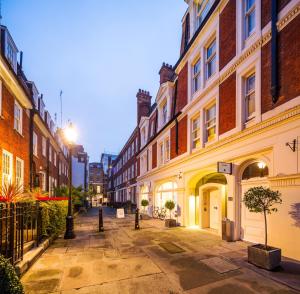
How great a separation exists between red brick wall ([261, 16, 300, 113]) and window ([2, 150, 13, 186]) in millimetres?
12062

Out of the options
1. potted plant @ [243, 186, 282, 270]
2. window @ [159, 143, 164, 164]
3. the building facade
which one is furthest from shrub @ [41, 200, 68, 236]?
window @ [159, 143, 164, 164]

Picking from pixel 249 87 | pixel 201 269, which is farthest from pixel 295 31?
pixel 201 269

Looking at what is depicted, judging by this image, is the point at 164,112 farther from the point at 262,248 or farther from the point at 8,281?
the point at 8,281

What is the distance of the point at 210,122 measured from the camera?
1264 cm

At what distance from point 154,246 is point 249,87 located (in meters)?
7.55

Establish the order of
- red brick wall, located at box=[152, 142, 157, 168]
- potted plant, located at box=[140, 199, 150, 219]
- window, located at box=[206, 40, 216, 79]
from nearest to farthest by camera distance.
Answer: window, located at box=[206, 40, 216, 79] < potted plant, located at box=[140, 199, 150, 219] < red brick wall, located at box=[152, 142, 157, 168]

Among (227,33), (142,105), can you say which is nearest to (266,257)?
(227,33)

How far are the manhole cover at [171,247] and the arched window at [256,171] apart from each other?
13.0 ft

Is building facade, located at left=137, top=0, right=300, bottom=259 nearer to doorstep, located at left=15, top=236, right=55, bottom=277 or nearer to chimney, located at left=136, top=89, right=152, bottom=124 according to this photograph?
doorstep, located at left=15, top=236, right=55, bottom=277

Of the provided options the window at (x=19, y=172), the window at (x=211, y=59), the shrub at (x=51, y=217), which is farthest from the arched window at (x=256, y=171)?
the window at (x=19, y=172)

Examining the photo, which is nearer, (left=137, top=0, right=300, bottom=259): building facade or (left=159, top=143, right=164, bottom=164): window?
(left=137, top=0, right=300, bottom=259): building facade

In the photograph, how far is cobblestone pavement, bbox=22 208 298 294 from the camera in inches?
201

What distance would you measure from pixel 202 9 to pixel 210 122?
7.23 meters

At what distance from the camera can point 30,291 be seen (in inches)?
195
